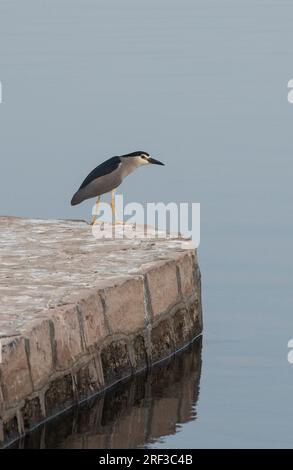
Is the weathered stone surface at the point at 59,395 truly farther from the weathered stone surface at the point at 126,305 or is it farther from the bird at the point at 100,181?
the bird at the point at 100,181

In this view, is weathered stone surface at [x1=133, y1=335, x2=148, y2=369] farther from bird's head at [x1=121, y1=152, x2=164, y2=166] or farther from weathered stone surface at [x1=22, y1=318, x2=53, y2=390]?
bird's head at [x1=121, y1=152, x2=164, y2=166]

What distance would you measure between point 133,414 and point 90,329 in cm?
80

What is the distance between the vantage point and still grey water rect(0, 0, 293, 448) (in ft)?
45.2

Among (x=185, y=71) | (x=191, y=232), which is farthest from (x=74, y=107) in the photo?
(x=191, y=232)

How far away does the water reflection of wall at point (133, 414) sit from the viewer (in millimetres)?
12724

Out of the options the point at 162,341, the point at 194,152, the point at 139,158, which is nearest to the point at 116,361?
the point at 162,341

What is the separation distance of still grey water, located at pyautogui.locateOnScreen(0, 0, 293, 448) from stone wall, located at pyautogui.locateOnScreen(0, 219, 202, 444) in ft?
0.76

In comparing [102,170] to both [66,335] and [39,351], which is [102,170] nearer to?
[66,335]

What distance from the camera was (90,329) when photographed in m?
13.3

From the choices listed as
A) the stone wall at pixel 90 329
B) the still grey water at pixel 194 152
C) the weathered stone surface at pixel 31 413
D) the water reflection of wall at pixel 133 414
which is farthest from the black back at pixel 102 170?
the weathered stone surface at pixel 31 413

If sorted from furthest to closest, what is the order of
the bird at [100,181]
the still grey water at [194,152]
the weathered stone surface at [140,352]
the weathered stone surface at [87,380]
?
the bird at [100,181] < the weathered stone surface at [140,352] < the still grey water at [194,152] < the weathered stone surface at [87,380]

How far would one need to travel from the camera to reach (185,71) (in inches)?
1193

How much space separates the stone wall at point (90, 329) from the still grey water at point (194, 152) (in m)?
0.23
